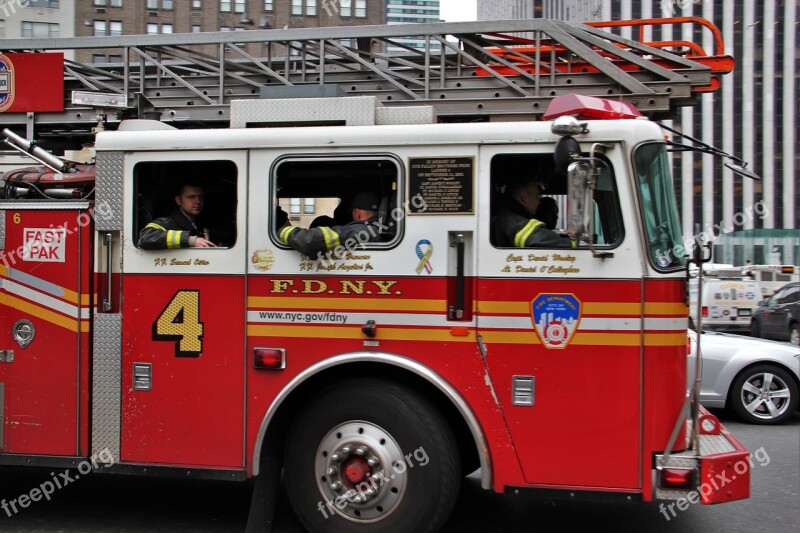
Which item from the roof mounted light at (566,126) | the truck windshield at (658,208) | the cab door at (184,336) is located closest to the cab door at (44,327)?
the cab door at (184,336)

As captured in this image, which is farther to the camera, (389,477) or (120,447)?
(120,447)

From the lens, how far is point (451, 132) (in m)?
4.70

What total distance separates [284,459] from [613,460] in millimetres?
2080

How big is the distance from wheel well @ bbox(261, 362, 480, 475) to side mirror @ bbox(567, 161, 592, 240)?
4.42 ft

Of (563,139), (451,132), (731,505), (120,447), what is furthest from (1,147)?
(731,505)

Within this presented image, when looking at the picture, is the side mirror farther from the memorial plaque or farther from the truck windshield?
the memorial plaque

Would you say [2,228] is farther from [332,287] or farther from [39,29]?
[39,29]

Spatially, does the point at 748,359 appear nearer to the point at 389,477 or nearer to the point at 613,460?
the point at 613,460

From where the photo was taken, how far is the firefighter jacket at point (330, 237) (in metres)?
4.71

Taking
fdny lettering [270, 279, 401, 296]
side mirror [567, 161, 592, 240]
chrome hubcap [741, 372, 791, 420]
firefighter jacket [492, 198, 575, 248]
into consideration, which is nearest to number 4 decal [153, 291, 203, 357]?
fdny lettering [270, 279, 401, 296]

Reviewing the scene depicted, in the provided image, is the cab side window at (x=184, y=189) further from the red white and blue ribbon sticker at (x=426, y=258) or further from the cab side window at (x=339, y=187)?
the red white and blue ribbon sticker at (x=426, y=258)

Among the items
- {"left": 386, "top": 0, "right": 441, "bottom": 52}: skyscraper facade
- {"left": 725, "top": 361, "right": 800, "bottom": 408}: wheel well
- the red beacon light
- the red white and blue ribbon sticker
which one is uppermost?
{"left": 386, "top": 0, "right": 441, "bottom": 52}: skyscraper facade

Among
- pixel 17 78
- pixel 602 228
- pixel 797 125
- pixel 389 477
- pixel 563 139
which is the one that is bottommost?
pixel 389 477

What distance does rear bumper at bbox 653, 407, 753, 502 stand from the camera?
435 cm
